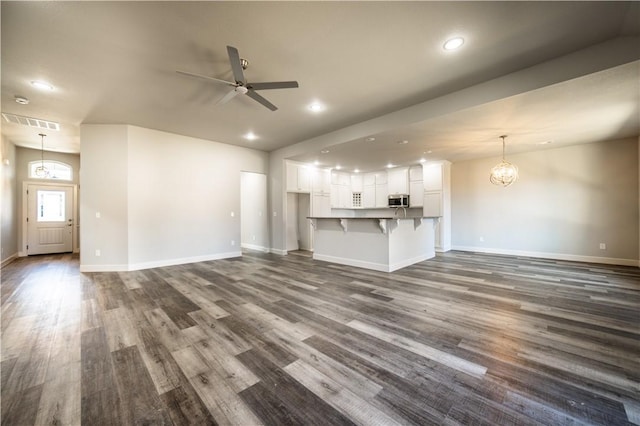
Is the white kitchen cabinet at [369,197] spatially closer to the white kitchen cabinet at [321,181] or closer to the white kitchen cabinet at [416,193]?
the white kitchen cabinet at [416,193]

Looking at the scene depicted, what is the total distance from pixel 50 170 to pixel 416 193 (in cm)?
1100

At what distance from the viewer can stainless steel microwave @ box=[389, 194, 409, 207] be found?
25.5 ft

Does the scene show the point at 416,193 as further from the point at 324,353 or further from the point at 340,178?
the point at 324,353

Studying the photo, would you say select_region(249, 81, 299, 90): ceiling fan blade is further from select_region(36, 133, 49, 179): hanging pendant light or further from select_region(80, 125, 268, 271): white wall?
select_region(36, 133, 49, 179): hanging pendant light

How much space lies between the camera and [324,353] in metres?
2.00

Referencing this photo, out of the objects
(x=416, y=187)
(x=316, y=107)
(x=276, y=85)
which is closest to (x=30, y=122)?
(x=276, y=85)

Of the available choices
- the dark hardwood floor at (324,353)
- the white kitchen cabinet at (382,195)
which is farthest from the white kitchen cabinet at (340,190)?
the dark hardwood floor at (324,353)

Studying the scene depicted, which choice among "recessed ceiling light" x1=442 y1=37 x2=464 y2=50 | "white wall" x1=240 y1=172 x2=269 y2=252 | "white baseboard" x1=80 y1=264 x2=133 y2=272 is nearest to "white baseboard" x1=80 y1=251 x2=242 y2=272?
"white baseboard" x1=80 y1=264 x2=133 y2=272

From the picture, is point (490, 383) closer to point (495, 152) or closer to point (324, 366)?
point (324, 366)

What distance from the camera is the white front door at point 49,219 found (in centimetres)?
686

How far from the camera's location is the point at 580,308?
2.87 m

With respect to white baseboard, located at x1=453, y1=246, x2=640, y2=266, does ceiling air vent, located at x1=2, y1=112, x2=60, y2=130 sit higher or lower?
higher

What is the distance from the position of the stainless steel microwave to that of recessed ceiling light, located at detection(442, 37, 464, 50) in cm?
547

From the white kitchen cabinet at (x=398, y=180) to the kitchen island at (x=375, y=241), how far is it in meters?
1.91
